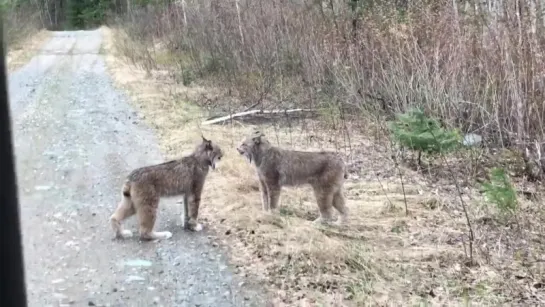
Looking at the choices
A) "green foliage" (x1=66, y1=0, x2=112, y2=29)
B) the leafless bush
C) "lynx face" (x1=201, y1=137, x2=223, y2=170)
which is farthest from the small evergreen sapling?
"green foliage" (x1=66, y1=0, x2=112, y2=29)

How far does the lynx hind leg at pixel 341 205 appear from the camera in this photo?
6368 mm

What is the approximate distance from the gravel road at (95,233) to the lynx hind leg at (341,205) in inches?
49.1

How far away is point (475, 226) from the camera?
6.22m

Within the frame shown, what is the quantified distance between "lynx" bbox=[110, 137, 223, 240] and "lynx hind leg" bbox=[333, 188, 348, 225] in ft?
3.88

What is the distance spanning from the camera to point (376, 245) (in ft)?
18.9

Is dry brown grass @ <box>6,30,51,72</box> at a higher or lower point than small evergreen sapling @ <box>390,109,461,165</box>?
higher

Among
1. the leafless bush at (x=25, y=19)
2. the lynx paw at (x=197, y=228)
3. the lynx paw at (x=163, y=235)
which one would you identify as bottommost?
the lynx paw at (x=197, y=228)

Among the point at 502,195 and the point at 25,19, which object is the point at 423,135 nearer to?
the point at 502,195

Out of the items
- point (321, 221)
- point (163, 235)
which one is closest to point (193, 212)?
point (163, 235)

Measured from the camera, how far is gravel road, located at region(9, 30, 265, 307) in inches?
192

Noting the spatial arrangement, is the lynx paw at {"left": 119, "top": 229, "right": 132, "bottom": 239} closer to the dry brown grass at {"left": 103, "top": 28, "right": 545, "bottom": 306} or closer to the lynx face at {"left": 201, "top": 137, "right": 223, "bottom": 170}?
the dry brown grass at {"left": 103, "top": 28, "right": 545, "bottom": 306}

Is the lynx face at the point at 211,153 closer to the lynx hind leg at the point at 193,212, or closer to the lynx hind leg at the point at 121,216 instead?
the lynx hind leg at the point at 193,212

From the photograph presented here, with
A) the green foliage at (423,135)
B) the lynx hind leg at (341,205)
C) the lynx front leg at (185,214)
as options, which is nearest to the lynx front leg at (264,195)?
the lynx hind leg at (341,205)

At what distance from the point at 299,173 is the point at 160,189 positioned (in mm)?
1310
